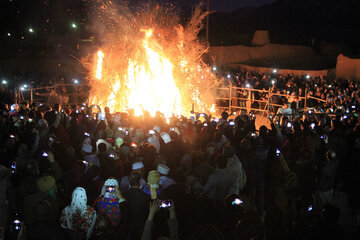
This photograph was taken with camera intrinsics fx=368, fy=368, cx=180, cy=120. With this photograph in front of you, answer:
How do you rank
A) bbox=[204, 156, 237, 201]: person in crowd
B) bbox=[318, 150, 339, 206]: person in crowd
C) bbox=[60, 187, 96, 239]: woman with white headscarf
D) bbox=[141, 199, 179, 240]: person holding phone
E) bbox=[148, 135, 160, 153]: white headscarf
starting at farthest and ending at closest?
bbox=[148, 135, 160, 153]: white headscarf
bbox=[318, 150, 339, 206]: person in crowd
bbox=[204, 156, 237, 201]: person in crowd
bbox=[60, 187, 96, 239]: woman with white headscarf
bbox=[141, 199, 179, 240]: person holding phone

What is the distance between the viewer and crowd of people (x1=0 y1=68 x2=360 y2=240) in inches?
177

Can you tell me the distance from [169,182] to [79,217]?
5.08 ft

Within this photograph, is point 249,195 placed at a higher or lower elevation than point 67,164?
lower

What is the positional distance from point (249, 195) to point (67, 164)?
3446 mm

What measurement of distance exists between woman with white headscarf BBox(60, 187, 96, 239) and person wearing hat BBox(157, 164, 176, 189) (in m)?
1.27

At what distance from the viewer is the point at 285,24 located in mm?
70938

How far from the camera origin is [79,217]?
4.61 meters

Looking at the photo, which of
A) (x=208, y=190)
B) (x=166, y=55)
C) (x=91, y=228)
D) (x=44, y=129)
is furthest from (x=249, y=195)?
(x=166, y=55)

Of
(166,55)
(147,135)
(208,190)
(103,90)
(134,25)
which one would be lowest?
(208,190)

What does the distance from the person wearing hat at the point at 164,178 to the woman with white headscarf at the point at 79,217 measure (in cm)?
127

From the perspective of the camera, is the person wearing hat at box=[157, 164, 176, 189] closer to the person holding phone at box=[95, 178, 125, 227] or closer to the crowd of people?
the crowd of people

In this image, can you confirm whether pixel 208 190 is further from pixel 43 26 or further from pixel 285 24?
pixel 285 24

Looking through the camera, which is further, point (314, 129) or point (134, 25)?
point (134, 25)

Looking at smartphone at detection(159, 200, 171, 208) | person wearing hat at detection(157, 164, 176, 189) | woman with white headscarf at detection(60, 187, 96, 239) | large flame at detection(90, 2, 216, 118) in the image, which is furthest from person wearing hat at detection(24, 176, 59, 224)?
large flame at detection(90, 2, 216, 118)
